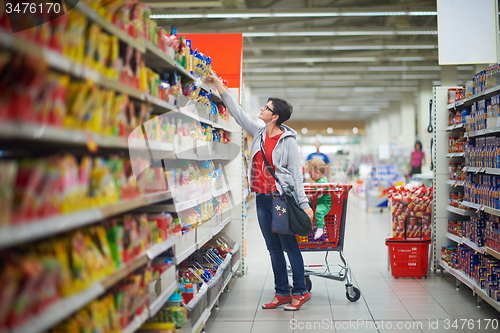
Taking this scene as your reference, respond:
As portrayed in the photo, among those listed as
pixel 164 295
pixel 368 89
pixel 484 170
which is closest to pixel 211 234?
pixel 164 295

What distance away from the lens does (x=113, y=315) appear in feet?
6.69

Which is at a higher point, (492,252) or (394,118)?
(394,118)

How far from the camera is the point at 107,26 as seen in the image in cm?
196

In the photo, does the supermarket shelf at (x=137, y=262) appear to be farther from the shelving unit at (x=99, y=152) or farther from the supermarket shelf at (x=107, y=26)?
the supermarket shelf at (x=107, y=26)

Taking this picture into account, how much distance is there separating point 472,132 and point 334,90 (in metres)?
18.1

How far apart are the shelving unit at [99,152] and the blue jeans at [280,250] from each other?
0.52m

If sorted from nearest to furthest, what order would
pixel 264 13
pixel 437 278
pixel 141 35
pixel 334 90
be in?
pixel 141 35 → pixel 437 278 → pixel 264 13 → pixel 334 90

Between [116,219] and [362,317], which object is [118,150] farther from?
[362,317]

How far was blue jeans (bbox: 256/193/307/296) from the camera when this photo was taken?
4.28m

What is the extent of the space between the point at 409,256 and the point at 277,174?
2172mm

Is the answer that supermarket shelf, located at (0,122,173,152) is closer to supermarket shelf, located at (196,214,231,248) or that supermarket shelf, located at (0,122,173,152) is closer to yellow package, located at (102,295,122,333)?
yellow package, located at (102,295,122,333)

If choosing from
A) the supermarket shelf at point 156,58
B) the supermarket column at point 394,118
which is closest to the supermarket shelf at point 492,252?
the supermarket shelf at point 156,58

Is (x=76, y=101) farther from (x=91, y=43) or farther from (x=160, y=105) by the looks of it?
(x=160, y=105)

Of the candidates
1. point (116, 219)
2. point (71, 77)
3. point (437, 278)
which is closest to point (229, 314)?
point (116, 219)
